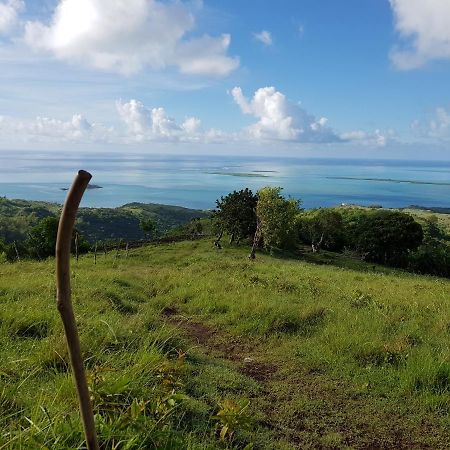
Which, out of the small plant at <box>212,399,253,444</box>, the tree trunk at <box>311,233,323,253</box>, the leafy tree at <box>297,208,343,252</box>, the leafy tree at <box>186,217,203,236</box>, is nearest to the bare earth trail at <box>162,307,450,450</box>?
the small plant at <box>212,399,253,444</box>

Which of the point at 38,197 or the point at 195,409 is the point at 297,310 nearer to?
the point at 195,409

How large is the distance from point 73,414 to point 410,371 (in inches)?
178

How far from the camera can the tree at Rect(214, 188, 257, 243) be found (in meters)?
40.7

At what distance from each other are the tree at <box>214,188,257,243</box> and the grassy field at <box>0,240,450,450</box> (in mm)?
30460

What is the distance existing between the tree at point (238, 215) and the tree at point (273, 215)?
3.20m

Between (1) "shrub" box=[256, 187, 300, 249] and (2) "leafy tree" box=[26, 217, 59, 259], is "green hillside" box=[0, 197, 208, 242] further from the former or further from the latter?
(1) "shrub" box=[256, 187, 300, 249]

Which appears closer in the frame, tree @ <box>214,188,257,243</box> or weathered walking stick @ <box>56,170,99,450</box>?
weathered walking stick @ <box>56,170,99,450</box>

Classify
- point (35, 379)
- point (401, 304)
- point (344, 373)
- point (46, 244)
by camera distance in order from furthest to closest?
1. point (46, 244)
2. point (401, 304)
3. point (344, 373)
4. point (35, 379)

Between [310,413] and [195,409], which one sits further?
[310,413]

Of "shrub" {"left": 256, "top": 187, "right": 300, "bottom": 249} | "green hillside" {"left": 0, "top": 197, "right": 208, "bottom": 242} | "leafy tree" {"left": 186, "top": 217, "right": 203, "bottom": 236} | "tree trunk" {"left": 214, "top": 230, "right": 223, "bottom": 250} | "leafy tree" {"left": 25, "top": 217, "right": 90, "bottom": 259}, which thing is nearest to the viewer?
"shrub" {"left": 256, "top": 187, "right": 300, "bottom": 249}

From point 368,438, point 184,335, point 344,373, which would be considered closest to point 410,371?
point 344,373

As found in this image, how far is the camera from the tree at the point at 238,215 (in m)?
40.7

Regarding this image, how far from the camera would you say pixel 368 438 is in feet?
14.7

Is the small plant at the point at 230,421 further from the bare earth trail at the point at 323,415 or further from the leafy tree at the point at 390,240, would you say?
the leafy tree at the point at 390,240
